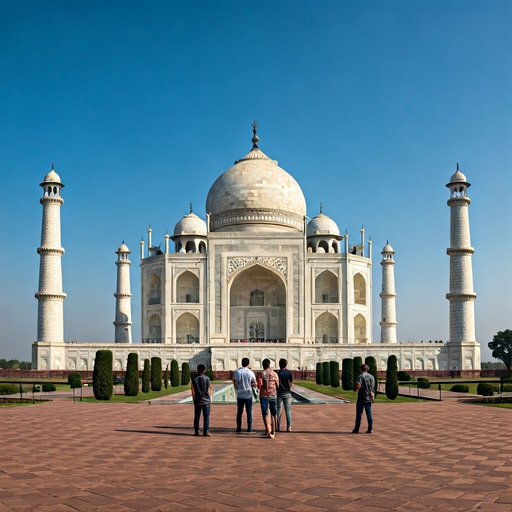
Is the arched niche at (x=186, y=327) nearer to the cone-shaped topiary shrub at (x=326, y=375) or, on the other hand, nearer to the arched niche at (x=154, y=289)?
the arched niche at (x=154, y=289)

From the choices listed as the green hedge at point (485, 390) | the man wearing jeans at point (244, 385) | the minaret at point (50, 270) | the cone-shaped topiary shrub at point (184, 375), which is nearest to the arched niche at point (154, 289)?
the minaret at point (50, 270)

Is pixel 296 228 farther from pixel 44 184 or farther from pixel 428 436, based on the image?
pixel 428 436

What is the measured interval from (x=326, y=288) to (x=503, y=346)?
53.6ft

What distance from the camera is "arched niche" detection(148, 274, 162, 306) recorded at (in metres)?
36.0

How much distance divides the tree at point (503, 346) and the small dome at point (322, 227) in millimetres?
15123

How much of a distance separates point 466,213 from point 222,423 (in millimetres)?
24372

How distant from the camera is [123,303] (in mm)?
39938

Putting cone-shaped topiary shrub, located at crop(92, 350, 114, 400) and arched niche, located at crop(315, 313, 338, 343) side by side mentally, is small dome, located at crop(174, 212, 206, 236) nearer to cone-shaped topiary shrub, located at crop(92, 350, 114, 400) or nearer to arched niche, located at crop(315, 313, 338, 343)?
arched niche, located at crop(315, 313, 338, 343)

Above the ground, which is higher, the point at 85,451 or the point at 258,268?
the point at 258,268

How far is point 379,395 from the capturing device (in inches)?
688

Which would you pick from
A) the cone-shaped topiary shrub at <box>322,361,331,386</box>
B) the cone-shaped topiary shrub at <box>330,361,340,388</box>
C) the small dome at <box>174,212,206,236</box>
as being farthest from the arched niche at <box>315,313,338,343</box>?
the cone-shaped topiary shrub at <box>330,361,340,388</box>

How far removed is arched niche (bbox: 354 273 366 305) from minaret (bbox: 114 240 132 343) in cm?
1337

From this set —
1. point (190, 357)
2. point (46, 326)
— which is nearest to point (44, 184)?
point (46, 326)

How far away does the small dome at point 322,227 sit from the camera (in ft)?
126
